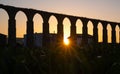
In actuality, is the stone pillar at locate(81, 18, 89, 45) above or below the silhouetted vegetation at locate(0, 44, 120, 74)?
above

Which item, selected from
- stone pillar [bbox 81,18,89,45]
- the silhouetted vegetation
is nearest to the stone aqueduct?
stone pillar [bbox 81,18,89,45]

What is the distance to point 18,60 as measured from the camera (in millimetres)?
8711

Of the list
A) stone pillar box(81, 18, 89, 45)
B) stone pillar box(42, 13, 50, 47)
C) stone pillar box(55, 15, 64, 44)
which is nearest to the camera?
stone pillar box(42, 13, 50, 47)

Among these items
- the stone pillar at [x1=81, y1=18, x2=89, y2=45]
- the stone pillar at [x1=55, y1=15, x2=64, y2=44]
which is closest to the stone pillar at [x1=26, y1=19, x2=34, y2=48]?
the stone pillar at [x1=55, y1=15, x2=64, y2=44]

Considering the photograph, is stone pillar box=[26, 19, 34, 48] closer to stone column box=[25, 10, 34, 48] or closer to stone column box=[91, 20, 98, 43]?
stone column box=[25, 10, 34, 48]

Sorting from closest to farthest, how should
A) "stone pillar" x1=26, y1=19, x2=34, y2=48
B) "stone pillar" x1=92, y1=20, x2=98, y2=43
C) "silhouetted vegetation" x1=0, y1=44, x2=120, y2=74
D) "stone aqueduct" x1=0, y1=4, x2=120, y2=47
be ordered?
"silhouetted vegetation" x1=0, y1=44, x2=120, y2=74
"stone aqueduct" x1=0, y1=4, x2=120, y2=47
"stone pillar" x1=26, y1=19, x2=34, y2=48
"stone pillar" x1=92, y1=20, x2=98, y2=43

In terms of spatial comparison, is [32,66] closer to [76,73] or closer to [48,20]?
[76,73]

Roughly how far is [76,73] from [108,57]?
178cm

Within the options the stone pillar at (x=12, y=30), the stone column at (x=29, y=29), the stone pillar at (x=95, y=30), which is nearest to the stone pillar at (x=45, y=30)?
the stone column at (x=29, y=29)

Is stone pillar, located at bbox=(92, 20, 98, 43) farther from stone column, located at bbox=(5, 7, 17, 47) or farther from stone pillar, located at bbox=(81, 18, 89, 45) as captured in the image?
stone column, located at bbox=(5, 7, 17, 47)

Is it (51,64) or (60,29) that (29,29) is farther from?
(51,64)

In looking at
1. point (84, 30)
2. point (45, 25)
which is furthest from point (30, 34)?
point (84, 30)

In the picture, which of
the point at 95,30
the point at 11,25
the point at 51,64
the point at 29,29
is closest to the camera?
the point at 51,64

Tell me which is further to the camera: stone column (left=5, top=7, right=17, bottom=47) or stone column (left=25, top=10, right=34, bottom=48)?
stone column (left=25, top=10, right=34, bottom=48)
